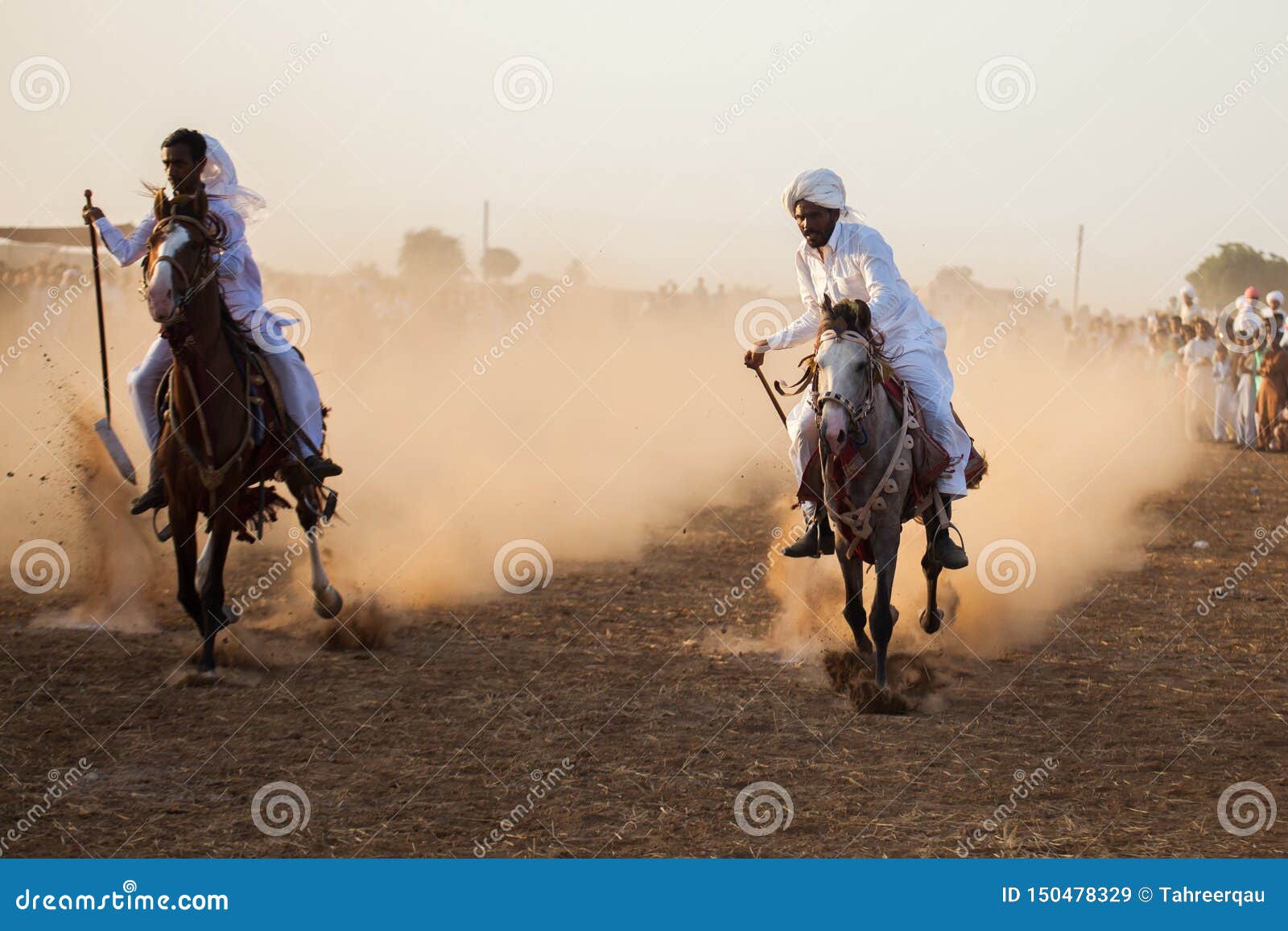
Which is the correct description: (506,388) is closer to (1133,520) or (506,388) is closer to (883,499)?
(1133,520)

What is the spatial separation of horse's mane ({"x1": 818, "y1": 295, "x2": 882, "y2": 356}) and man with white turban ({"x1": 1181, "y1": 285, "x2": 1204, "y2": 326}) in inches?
964

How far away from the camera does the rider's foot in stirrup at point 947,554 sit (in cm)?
901

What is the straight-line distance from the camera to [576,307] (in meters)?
29.2

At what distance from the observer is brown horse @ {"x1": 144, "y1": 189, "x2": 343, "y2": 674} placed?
8.31m

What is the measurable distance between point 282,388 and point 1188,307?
27.2m

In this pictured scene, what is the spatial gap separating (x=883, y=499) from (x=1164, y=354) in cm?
2540

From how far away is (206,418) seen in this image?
28.8 ft

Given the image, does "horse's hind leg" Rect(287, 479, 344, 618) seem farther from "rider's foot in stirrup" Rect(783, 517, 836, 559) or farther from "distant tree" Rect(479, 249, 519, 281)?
"distant tree" Rect(479, 249, 519, 281)

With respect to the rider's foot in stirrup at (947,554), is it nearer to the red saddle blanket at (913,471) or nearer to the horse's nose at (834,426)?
the red saddle blanket at (913,471)

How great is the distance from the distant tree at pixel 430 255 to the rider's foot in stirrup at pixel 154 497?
3010 centimetres

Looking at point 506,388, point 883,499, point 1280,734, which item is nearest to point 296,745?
point 883,499

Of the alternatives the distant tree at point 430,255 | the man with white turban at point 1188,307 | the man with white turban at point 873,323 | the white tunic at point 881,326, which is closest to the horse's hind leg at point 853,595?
the man with white turban at point 873,323

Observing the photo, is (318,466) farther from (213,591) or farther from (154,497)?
(213,591)

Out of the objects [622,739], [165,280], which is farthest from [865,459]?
[165,280]
